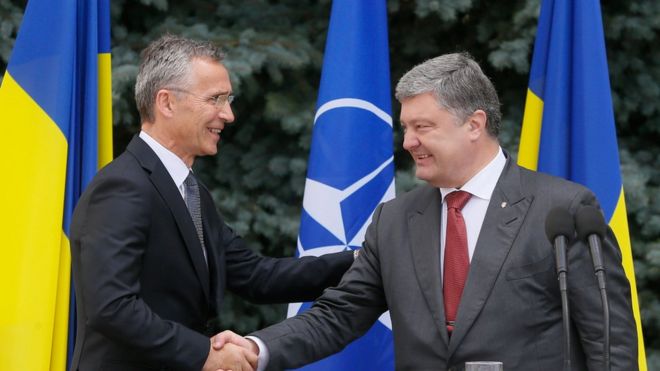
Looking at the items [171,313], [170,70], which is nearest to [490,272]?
[171,313]

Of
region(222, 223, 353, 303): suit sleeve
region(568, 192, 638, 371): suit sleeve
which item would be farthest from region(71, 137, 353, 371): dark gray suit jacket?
region(568, 192, 638, 371): suit sleeve

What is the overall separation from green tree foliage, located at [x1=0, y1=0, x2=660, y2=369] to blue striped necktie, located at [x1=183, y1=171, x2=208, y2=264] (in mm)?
1537

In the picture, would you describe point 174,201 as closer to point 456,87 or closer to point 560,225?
point 456,87

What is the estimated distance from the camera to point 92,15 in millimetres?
4227

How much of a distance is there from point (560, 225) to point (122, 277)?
1.37m

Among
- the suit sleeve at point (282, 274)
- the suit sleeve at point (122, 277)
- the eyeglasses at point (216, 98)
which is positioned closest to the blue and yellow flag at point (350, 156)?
the suit sleeve at point (282, 274)

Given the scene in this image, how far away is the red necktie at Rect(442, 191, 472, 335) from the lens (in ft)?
11.1

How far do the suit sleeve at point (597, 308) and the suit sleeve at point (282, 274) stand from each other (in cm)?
123

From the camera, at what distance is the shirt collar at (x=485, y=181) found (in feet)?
11.5

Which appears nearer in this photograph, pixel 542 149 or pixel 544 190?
pixel 544 190

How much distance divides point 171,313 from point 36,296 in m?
0.69

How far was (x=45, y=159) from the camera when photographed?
4082 mm

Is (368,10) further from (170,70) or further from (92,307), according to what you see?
(92,307)

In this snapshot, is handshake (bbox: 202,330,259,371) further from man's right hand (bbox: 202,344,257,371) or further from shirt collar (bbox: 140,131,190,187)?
shirt collar (bbox: 140,131,190,187)
